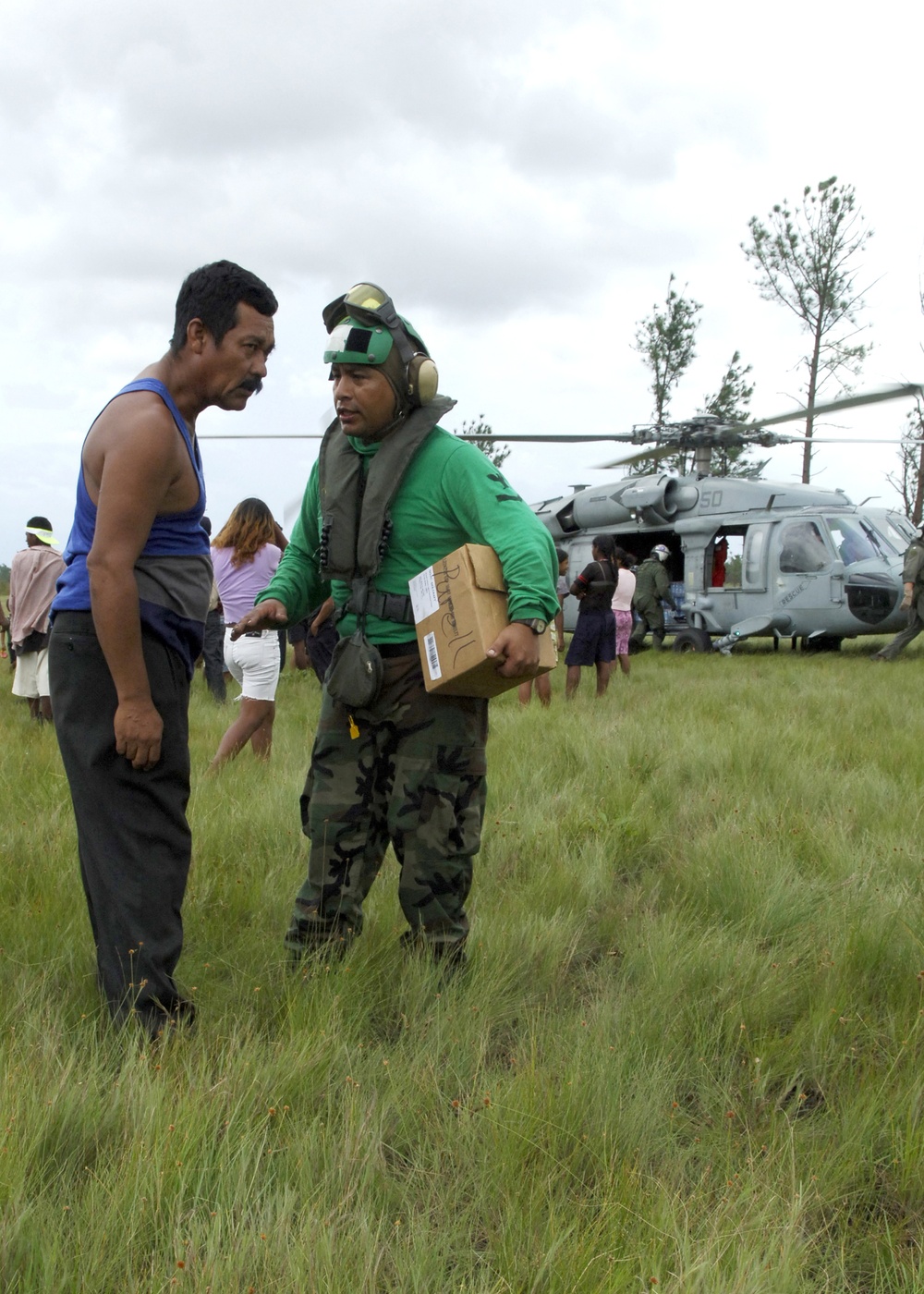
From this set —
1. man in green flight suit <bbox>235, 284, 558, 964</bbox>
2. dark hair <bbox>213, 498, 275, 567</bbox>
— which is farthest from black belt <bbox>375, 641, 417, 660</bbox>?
dark hair <bbox>213, 498, 275, 567</bbox>

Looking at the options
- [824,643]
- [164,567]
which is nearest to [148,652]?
[164,567]

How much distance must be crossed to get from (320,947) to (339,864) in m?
0.24

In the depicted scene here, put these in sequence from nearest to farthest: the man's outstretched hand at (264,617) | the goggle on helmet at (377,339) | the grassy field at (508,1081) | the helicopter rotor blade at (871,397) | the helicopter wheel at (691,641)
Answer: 1. the grassy field at (508,1081)
2. the goggle on helmet at (377,339)
3. the man's outstretched hand at (264,617)
4. the helicopter rotor blade at (871,397)
5. the helicopter wheel at (691,641)

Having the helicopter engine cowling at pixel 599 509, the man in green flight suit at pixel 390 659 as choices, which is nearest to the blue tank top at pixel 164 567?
the man in green flight suit at pixel 390 659

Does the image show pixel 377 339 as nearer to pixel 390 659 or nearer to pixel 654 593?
pixel 390 659

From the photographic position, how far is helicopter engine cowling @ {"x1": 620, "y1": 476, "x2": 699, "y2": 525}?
16.2 m

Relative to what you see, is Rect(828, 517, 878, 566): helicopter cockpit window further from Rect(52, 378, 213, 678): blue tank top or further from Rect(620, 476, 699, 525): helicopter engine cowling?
Rect(52, 378, 213, 678): blue tank top

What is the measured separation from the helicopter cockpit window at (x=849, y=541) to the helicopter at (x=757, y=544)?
0.04ft

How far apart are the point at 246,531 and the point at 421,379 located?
3812 mm

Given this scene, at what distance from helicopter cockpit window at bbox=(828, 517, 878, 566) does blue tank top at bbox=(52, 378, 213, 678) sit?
13.4 m

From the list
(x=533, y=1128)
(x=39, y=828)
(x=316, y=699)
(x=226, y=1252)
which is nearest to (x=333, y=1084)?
(x=533, y=1128)

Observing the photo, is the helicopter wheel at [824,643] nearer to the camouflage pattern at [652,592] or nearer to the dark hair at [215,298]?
the camouflage pattern at [652,592]

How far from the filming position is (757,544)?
1527 cm

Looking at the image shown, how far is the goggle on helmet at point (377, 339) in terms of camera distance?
283 centimetres
